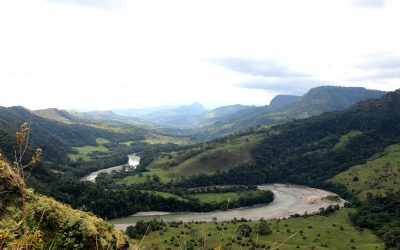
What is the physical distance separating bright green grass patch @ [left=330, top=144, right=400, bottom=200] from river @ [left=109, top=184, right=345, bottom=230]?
461 inches

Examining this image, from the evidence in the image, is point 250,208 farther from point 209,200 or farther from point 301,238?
point 301,238

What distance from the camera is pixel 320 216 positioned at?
137 meters

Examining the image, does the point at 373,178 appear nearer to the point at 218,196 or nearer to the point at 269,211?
the point at 269,211

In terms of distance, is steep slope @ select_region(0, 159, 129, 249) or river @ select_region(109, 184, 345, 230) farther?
river @ select_region(109, 184, 345, 230)

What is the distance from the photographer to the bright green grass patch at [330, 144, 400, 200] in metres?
171

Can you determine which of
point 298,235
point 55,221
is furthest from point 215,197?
point 55,221

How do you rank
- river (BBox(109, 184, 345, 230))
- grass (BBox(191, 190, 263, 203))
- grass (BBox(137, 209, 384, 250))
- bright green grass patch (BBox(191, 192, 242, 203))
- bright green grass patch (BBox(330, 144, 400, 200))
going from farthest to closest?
bright green grass patch (BBox(330, 144, 400, 200)), grass (BBox(191, 190, 263, 203)), bright green grass patch (BBox(191, 192, 242, 203)), river (BBox(109, 184, 345, 230)), grass (BBox(137, 209, 384, 250))

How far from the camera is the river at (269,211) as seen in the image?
448ft

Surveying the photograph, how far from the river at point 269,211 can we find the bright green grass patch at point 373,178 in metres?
11.7

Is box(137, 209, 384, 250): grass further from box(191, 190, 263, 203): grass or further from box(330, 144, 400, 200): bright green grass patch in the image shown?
box(330, 144, 400, 200): bright green grass patch

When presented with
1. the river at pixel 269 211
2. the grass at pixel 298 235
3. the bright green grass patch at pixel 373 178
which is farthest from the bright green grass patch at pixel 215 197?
the bright green grass patch at pixel 373 178

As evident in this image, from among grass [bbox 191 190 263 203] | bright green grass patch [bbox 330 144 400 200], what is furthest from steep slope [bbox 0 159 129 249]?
bright green grass patch [bbox 330 144 400 200]

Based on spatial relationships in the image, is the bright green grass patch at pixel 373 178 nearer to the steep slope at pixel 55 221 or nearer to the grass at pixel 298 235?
the grass at pixel 298 235

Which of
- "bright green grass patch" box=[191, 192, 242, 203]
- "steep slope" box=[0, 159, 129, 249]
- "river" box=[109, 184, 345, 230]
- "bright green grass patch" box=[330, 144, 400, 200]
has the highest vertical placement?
"steep slope" box=[0, 159, 129, 249]
